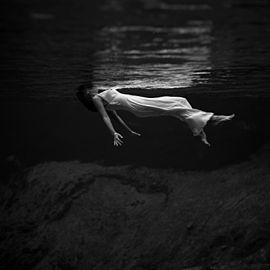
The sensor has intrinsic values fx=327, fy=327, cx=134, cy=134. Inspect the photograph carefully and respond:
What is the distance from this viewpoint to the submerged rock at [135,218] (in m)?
12.3

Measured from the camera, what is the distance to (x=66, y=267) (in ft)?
49.8

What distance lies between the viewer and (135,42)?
30.0 ft

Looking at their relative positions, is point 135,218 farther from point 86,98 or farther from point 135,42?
point 135,42

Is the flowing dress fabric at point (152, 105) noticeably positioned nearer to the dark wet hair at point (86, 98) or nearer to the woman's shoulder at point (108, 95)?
the woman's shoulder at point (108, 95)

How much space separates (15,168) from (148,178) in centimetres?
1204

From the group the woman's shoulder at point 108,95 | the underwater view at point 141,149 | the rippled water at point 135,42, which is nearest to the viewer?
the rippled water at point 135,42

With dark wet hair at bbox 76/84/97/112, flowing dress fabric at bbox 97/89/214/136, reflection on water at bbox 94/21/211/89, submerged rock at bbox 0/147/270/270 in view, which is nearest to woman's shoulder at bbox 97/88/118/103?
flowing dress fabric at bbox 97/89/214/136

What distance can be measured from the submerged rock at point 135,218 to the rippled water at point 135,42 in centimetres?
537

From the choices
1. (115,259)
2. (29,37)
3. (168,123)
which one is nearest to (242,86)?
(168,123)

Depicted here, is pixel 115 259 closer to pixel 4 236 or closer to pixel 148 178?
Answer: pixel 148 178

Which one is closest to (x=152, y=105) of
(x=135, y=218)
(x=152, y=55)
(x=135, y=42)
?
(x=135, y=42)

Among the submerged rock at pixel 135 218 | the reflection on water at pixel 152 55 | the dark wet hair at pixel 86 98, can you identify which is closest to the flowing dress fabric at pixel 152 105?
the dark wet hair at pixel 86 98

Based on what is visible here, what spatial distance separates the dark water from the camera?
705cm

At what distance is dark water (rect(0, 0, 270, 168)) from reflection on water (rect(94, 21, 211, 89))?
3 centimetres
